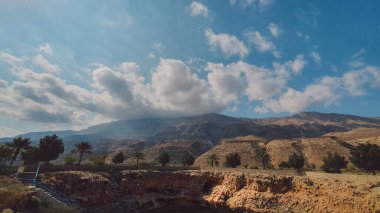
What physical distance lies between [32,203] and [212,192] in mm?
36489

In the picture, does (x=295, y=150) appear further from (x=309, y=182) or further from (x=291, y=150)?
(x=309, y=182)

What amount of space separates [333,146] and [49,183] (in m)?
97.1

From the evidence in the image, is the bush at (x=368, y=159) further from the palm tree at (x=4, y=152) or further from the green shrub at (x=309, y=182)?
the palm tree at (x=4, y=152)

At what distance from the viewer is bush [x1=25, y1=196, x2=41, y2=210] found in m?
31.6

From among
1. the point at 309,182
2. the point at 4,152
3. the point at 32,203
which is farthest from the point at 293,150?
the point at 32,203

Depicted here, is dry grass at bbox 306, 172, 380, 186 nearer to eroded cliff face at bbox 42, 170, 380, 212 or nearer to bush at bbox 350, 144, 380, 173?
eroded cliff face at bbox 42, 170, 380, 212

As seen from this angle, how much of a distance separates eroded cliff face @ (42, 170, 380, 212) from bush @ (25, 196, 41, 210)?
13734 millimetres

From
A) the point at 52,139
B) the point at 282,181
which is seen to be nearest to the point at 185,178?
the point at 282,181

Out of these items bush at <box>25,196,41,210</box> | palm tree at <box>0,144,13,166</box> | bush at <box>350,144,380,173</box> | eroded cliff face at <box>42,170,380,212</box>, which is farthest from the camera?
bush at <box>350,144,380,173</box>

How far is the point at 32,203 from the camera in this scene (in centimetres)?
3231

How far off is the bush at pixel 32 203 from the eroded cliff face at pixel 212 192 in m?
13.7

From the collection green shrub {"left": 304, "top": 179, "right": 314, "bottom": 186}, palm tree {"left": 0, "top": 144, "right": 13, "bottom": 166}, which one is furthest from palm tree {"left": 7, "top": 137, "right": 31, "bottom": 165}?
green shrub {"left": 304, "top": 179, "right": 314, "bottom": 186}

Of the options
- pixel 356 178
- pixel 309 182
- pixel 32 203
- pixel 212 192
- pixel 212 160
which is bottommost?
pixel 32 203

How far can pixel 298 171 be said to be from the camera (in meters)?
57.7
